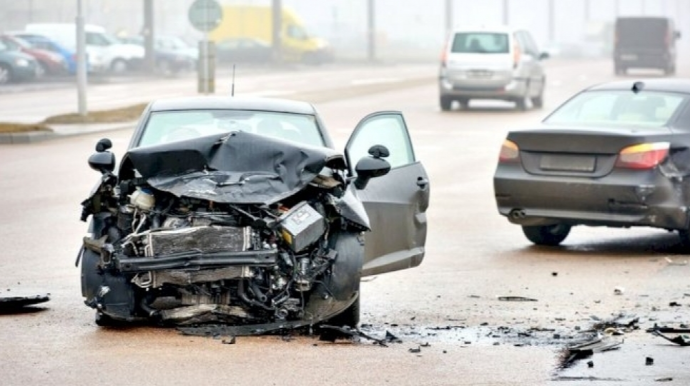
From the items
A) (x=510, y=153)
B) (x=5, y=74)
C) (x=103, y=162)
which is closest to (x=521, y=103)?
(x=5, y=74)

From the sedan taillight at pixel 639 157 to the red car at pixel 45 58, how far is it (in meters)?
40.5

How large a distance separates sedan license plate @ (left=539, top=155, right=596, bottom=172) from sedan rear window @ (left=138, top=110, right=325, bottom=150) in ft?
12.0

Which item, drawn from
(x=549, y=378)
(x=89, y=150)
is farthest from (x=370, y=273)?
(x=89, y=150)

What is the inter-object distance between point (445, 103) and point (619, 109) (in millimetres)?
22019

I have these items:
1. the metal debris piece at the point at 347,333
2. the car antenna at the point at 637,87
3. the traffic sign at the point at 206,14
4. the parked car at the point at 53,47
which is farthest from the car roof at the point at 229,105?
the parked car at the point at 53,47

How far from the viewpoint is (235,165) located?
9609mm

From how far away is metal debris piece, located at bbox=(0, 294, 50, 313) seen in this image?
1045 cm

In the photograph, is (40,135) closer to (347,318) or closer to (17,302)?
(17,302)

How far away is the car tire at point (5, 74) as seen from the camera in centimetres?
4888

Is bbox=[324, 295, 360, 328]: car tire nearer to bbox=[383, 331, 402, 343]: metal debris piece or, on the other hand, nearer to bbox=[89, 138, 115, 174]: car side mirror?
bbox=[383, 331, 402, 343]: metal debris piece

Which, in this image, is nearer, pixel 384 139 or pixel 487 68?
pixel 384 139

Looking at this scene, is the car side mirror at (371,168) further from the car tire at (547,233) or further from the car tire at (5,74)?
the car tire at (5,74)

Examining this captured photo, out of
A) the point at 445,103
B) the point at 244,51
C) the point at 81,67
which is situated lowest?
the point at 244,51

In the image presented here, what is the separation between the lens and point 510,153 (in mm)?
14617
